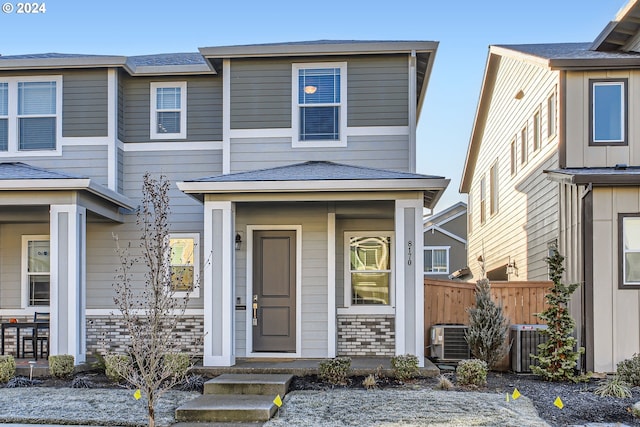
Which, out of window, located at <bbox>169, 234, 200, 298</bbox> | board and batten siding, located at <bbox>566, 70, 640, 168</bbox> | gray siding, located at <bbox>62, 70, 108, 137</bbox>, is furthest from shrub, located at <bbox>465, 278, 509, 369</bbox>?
gray siding, located at <bbox>62, 70, 108, 137</bbox>

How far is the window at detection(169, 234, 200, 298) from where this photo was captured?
12.3 metres

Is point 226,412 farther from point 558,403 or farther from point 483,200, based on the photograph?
point 483,200

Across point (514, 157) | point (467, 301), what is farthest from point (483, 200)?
point (467, 301)

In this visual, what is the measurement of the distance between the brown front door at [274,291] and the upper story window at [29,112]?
4.23 metres

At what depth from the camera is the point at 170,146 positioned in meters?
12.6

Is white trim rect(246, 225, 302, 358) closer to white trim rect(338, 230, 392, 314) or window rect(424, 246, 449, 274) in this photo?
white trim rect(338, 230, 392, 314)

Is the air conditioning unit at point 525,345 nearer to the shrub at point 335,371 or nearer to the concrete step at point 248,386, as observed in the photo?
the shrub at point 335,371

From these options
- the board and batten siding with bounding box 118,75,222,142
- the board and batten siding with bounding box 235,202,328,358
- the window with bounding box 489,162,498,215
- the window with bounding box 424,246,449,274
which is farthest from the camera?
the window with bounding box 424,246,449,274

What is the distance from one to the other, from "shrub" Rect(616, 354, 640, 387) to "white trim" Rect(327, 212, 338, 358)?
4353 millimetres

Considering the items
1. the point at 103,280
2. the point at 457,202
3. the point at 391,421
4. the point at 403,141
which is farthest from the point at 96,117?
the point at 457,202

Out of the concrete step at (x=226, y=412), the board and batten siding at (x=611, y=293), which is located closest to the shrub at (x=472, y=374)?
the board and batten siding at (x=611, y=293)

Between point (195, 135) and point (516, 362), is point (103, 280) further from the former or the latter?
point (516, 362)

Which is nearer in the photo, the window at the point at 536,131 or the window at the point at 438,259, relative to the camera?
the window at the point at 536,131

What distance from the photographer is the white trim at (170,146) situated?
12492 millimetres
